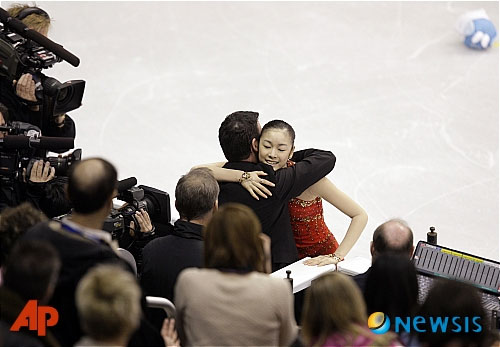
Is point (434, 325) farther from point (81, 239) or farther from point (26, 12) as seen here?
point (26, 12)

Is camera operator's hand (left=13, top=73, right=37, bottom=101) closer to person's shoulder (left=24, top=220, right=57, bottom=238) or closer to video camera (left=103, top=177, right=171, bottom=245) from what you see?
video camera (left=103, top=177, right=171, bottom=245)

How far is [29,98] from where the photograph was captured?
13.4 ft

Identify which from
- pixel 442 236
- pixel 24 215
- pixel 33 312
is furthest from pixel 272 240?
pixel 442 236

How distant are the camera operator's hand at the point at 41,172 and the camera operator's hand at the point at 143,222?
41 cm

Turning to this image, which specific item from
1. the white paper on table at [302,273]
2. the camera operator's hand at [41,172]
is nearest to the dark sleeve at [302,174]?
the white paper on table at [302,273]

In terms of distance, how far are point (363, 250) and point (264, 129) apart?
1.64 metres

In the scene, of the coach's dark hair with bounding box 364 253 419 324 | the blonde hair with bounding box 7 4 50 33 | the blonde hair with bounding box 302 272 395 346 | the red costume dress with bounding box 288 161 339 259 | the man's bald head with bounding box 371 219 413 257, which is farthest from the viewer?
the blonde hair with bounding box 7 4 50 33

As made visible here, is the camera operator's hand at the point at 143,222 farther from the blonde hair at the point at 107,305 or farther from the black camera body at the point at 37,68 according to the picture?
the blonde hair at the point at 107,305

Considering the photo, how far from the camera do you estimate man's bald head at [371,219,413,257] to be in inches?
112

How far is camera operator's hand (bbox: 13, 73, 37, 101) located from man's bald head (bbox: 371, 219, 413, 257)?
1939mm

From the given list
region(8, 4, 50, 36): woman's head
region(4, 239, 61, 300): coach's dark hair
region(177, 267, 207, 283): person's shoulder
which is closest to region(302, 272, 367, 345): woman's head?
region(177, 267, 207, 283): person's shoulder

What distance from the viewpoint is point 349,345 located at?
219 cm

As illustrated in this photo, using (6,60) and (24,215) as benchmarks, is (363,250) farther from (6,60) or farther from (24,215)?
(24,215)

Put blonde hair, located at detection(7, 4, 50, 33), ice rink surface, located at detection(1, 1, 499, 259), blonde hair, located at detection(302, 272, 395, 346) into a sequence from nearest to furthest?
blonde hair, located at detection(302, 272, 395, 346) → blonde hair, located at detection(7, 4, 50, 33) → ice rink surface, located at detection(1, 1, 499, 259)
